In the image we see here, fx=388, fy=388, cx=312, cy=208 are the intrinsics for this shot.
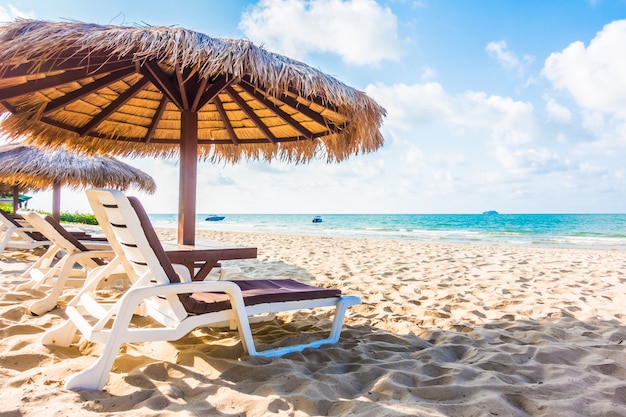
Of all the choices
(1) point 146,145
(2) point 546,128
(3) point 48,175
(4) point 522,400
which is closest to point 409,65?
(1) point 146,145

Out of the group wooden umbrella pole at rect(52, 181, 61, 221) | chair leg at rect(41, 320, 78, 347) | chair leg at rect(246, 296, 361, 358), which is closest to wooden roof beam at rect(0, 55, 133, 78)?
chair leg at rect(41, 320, 78, 347)

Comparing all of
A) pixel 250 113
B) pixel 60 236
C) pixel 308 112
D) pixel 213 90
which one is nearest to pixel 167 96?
pixel 213 90

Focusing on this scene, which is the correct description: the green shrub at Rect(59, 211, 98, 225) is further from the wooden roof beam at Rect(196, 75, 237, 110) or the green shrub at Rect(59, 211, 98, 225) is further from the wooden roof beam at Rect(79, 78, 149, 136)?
the wooden roof beam at Rect(196, 75, 237, 110)

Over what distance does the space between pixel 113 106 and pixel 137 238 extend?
7.90ft

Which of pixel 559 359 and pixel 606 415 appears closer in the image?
pixel 606 415

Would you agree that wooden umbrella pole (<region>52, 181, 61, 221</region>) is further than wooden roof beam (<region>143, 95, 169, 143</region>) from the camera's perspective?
Yes

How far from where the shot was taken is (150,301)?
2.26 m

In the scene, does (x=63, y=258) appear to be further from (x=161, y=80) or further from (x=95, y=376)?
(x=95, y=376)

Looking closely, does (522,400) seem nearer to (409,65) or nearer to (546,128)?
(409,65)

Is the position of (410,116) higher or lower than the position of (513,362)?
higher

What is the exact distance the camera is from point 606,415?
1576 mm

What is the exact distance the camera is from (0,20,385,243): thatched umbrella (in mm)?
2385

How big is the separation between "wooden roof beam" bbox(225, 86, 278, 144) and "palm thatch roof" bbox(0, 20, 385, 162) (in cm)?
1

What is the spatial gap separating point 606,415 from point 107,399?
2.07 m
